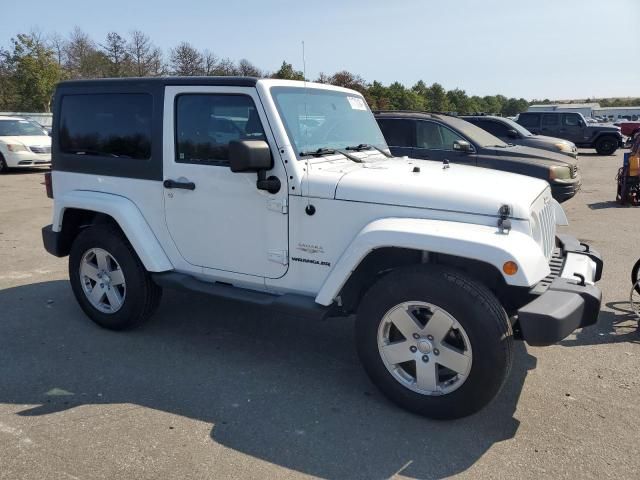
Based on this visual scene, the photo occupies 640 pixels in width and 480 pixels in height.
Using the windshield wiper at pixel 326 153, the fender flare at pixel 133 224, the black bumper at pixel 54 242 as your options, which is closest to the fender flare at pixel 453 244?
the windshield wiper at pixel 326 153

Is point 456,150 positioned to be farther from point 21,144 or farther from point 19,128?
point 19,128

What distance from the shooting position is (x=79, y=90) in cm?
465

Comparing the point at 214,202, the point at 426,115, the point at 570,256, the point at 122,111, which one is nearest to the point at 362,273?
the point at 214,202

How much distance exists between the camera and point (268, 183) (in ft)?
12.0

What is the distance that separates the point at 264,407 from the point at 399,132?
22.8ft

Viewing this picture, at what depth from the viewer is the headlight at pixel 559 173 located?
915 cm

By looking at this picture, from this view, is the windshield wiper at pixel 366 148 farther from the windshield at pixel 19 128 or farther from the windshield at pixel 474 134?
the windshield at pixel 19 128

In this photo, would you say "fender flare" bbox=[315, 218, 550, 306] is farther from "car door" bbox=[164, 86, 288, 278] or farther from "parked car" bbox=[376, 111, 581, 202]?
"parked car" bbox=[376, 111, 581, 202]

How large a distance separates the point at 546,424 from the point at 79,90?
14.4ft

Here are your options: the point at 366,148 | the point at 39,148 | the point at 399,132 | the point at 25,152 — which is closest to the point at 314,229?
the point at 366,148

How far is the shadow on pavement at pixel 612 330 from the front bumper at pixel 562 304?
0.78m

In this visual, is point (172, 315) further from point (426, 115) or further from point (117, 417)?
point (426, 115)

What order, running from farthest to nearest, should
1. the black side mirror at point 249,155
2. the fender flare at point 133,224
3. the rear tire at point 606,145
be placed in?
the rear tire at point 606,145 < the fender flare at point 133,224 < the black side mirror at point 249,155

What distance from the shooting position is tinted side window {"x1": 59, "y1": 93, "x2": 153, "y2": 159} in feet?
14.1
